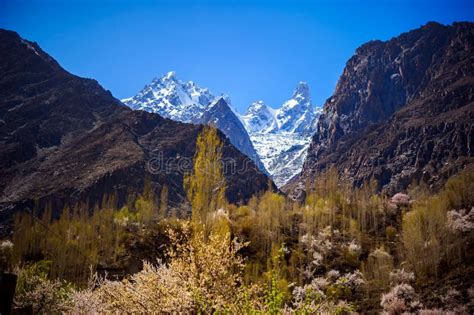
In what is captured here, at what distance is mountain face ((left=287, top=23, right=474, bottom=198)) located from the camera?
364 ft

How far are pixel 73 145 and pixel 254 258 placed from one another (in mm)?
98861

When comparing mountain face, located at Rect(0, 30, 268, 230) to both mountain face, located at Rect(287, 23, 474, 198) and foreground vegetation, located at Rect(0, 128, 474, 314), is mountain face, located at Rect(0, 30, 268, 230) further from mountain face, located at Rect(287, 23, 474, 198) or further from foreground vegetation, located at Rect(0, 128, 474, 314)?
mountain face, located at Rect(287, 23, 474, 198)

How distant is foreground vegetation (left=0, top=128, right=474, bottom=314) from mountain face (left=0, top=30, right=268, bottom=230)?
38.0 meters

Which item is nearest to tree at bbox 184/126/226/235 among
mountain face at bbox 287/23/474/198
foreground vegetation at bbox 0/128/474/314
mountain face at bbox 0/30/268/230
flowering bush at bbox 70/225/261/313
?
foreground vegetation at bbox 0/128/474/314

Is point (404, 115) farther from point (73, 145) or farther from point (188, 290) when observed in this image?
point (188, 290)

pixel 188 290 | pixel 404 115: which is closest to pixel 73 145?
pixel 404 115

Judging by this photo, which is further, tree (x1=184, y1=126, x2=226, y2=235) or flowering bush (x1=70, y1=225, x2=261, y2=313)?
tree (x1=184, y1=126, x2=226, y2=235)

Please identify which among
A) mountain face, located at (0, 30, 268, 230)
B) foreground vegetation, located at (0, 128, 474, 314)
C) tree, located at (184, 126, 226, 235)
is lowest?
foreground vegetation, located at (0, 128, 474, 314)

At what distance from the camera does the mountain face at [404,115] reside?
11081 centimetres

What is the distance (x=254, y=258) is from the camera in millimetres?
38969

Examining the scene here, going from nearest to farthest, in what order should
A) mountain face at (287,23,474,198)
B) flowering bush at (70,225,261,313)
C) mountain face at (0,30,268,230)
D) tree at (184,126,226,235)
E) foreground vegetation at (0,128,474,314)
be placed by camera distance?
flowering bush at (70,225,261,313)
foreground vegetation at (0,128,474,314)
tree at (184,126,226,235)
mountain face at (0,30,268,230)
mountain face at (287,23,474,198)

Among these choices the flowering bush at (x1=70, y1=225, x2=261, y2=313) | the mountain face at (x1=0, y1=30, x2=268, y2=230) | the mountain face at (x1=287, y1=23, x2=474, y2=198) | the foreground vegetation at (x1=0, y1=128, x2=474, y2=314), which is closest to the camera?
the flowering bush at (x1=70, y1=225, x2=261, y2=313)

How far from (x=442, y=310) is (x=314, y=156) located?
172062 millimetres

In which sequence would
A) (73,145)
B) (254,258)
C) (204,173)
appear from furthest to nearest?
(73,145)
(254,258)
(204,173)
